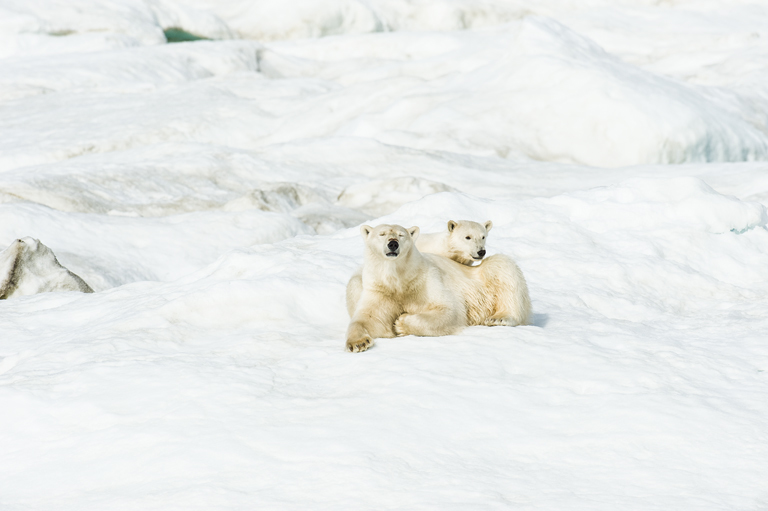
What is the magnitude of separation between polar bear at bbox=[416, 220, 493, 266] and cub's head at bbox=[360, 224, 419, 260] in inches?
26.0

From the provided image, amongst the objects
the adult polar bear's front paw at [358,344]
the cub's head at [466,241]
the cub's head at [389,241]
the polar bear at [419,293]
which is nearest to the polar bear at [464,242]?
the cub's head at [466,241]

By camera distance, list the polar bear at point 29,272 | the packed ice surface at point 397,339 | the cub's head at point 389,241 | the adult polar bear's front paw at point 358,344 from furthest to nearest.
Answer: the polar bear at point 29,272 < the cub's head at point 389,241 < the adult polar bear's front paw at point 358,344 < the packed ice surface at point 397,339

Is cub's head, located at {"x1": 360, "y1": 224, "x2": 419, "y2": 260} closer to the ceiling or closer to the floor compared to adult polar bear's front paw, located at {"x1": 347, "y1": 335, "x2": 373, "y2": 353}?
closer to the ceiling

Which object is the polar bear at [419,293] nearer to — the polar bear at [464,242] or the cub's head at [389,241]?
the cub's head at [389,241]

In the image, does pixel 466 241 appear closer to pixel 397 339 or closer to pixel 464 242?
pixel 464 242

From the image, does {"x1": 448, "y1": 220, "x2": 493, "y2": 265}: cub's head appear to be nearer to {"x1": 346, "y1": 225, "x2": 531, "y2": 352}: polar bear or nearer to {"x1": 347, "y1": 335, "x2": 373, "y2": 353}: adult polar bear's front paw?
{"x1": 346, "y1": 225, "x2": 531, "y2": 352}: polar bear

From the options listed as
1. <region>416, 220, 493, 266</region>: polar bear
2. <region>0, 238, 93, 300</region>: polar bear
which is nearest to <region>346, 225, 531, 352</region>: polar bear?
<region>416, 220, 493, 266</region>: polar bear

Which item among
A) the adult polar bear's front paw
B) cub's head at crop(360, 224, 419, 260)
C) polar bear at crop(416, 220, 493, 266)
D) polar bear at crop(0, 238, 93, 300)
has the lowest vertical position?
polar bear at crop(0, 238, 93, 300)

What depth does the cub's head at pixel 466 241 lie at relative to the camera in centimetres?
546

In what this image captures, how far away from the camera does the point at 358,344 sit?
14.0ft

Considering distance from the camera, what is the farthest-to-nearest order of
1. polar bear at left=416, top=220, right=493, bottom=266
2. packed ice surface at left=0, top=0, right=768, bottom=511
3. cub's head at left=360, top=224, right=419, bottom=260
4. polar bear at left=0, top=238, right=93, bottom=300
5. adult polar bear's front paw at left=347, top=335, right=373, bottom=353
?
polar bear at left=0, top=238, right=93, bottom=300 → polar bear at left=416, top=220, right=493, bottom=266 → cub's head at left=360, top=224, right=419, bottom=260 → adult polar bear's front paw at left=347, top=335, right=373, bottom=353 → packed ice surface at left=0, top=0, right=768, bottom=511

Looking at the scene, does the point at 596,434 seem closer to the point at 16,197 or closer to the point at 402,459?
the point at 402,459

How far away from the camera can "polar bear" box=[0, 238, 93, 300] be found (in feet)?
24.2

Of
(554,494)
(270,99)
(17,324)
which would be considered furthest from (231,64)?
(554,494)
